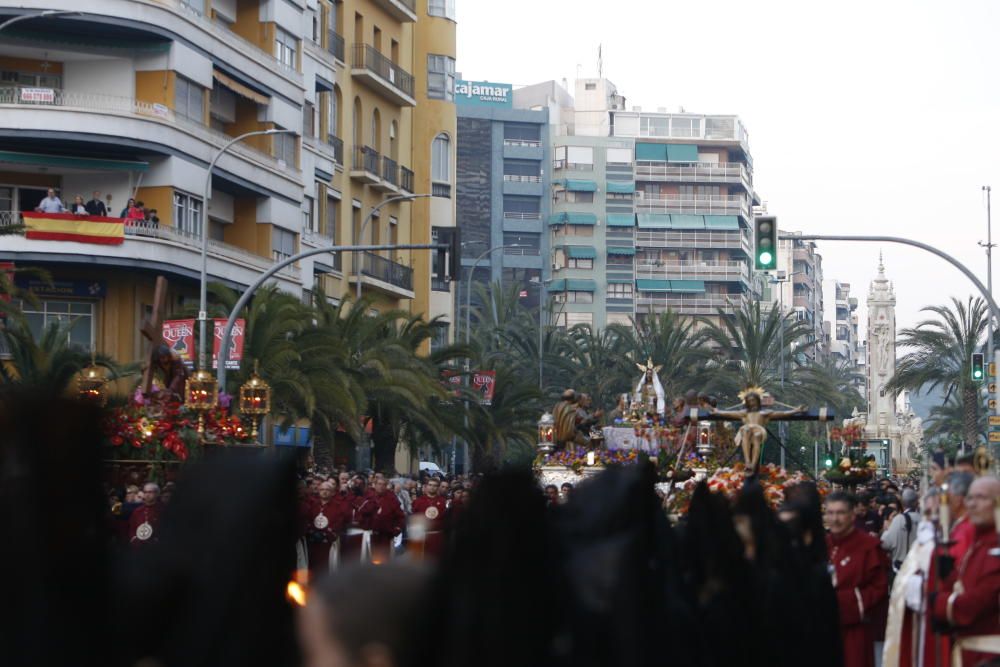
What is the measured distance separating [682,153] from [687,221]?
15.1ft

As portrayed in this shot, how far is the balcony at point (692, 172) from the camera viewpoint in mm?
119625

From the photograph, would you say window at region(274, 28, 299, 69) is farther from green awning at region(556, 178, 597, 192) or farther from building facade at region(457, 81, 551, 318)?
green awning at region(556, 178, 597, 192)

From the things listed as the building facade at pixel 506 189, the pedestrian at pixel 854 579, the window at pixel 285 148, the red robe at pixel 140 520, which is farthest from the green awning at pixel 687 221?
the pedestrian at pixel 854 579

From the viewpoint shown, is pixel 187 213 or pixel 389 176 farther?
pixel 389 176

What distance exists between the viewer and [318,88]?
56.8 metres

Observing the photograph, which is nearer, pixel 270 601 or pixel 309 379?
pixel 270 601

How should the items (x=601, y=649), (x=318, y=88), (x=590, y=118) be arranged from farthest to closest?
(x=590, y=118) → (x=318, y=88) → (x=601, y=649)

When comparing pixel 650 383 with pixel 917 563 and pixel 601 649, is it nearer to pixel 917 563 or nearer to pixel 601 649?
pixel 917 563

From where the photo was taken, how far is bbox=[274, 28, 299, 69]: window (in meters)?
52.2

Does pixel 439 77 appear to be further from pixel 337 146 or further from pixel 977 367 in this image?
pixel 977 367

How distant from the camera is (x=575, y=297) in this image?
113 meters

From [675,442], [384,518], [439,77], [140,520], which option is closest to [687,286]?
[439,77]

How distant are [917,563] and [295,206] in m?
43.3

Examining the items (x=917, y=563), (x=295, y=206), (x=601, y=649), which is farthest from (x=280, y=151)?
(x=601, y=649)
